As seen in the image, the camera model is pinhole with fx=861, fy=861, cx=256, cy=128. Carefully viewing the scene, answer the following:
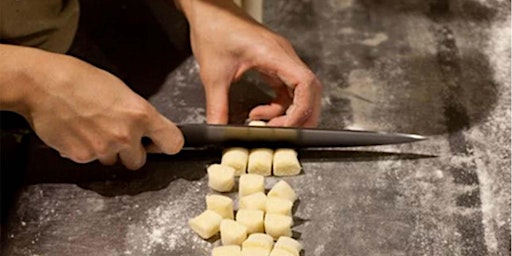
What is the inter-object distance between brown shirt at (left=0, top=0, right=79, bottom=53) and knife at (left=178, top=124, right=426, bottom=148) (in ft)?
0.83

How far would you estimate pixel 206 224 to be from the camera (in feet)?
3.63

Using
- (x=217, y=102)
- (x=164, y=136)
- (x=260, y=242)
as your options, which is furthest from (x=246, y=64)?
(x=260, y=242)

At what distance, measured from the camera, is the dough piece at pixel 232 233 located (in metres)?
1.09

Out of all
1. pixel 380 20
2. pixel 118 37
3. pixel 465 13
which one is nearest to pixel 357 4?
pixel 380 20

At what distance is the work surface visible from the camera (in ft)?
3.69

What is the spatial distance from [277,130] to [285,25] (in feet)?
1.13

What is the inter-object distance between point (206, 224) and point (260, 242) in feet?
0.25

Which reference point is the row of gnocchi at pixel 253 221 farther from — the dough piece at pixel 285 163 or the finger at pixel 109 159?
the finger at pixel 109 159

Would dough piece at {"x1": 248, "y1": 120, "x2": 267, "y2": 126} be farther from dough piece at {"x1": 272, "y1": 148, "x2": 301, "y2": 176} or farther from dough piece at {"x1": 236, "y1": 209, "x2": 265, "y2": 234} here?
dough piece at {"x1": 236, "y1": 209, "x2": 265, "y2": 234}

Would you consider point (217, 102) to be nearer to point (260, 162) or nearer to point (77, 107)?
point (260, 162)

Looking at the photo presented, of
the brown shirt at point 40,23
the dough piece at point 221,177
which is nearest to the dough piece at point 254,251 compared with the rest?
the dough piece at point 221,177

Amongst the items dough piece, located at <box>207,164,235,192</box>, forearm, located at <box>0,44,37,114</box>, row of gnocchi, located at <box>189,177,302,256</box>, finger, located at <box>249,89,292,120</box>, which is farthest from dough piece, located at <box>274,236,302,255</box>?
forearm, located at <box>0,44,37,114</box>

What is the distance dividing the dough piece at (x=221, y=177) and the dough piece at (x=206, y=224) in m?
0.05

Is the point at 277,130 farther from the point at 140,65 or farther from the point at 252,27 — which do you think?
the point at 140,65
